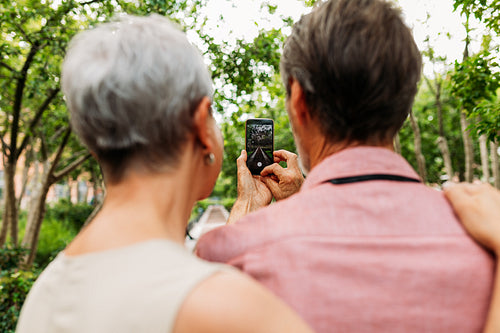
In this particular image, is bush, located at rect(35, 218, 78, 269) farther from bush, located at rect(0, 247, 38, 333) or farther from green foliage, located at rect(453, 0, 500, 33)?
green foliage, located at rect(453, 0, 500, 33)

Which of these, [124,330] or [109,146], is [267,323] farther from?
[109,146]

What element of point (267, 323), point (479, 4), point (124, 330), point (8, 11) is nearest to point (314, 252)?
point (267, 323)

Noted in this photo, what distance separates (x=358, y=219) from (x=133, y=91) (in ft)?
2.15

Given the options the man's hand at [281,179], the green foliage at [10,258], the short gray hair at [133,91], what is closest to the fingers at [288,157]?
the man's hand at [281,179]

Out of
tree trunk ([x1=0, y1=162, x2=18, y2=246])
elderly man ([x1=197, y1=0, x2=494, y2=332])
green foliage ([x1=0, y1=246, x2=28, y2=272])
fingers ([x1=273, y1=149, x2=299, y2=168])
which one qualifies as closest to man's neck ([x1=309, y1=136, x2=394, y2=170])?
elderly man ([x1=197, y1=0, x2=494, y2=332])

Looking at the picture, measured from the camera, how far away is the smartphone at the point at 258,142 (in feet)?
6.52

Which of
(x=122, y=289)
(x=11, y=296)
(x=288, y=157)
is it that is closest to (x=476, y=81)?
(x=288, y=157)

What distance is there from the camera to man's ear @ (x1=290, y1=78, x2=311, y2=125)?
119 centimetres

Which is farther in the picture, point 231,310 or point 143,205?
point 143,205

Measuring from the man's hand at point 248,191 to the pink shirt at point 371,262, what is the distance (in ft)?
2.80

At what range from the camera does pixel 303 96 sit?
1192 mm

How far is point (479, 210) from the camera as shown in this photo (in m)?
1.02

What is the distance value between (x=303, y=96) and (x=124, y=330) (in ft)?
2.62

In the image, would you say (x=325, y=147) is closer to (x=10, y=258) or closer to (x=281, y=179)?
(x=281, y=179)
